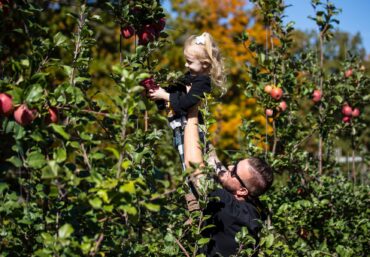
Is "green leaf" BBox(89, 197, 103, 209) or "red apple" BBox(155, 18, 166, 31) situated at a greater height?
"red apple" BBox(155, 18, 166, 31)

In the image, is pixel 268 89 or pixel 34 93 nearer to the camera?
pixel 34 93

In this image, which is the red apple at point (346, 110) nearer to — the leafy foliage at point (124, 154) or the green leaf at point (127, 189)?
the leafy foliage at point (124, 154)

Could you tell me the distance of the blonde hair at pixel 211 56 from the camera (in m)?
2.61

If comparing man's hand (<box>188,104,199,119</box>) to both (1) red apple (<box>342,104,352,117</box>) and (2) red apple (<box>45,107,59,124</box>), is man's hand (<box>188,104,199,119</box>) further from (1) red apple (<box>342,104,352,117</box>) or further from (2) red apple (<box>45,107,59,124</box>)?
(1) red apple (<box>342,104,352,117</box>)

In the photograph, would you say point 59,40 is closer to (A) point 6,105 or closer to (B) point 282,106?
(A) point 6,105

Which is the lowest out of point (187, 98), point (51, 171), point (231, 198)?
point (231, 198)

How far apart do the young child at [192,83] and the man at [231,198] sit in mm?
87

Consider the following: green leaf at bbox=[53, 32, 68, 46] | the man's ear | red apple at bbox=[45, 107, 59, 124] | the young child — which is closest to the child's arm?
the young child

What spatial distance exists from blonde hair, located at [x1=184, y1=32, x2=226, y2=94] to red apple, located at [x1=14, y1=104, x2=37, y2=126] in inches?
49.7

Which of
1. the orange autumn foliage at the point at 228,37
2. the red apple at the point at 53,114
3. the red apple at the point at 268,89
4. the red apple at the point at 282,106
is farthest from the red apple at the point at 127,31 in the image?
the orange autumn foliage at the point at 228,37

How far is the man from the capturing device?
7.04 feet

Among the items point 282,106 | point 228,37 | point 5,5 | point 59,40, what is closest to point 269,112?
point 282,106

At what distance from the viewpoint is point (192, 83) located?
2.43m

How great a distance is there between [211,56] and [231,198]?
0.80m
